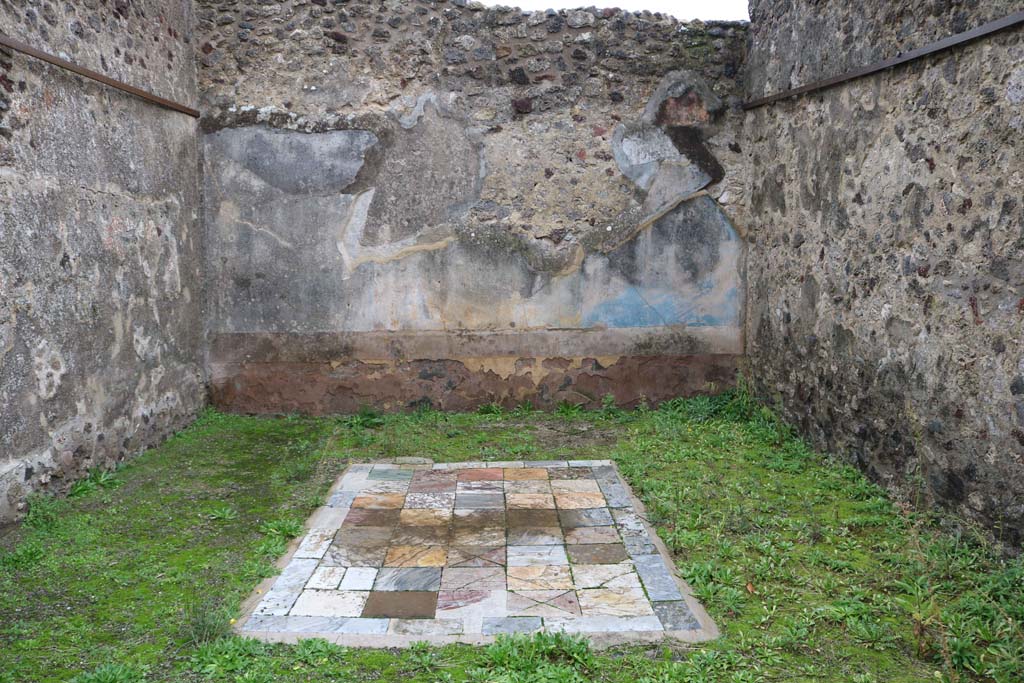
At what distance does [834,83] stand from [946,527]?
9.02 feet

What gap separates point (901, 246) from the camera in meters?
4.33

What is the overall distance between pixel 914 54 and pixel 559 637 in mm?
3431

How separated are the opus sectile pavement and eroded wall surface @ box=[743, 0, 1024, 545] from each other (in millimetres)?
1530

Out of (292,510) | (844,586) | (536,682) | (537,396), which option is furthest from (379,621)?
(537,396)

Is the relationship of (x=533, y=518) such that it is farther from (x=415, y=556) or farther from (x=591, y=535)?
(x=415, y=556)

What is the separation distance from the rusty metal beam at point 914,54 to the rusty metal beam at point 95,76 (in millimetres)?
4410

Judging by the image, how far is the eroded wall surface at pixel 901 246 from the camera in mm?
3561

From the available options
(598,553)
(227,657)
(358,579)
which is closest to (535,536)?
(598,553)

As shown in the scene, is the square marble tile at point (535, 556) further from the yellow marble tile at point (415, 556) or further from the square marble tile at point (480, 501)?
the square marble tile at point (480, 501)

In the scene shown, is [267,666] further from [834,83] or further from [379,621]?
[834,83]

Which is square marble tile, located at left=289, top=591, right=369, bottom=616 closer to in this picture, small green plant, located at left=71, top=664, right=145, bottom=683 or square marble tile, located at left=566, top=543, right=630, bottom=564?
small green plant, located at left=71, top=664, right=145, bottom=683

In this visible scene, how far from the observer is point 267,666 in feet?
9.23

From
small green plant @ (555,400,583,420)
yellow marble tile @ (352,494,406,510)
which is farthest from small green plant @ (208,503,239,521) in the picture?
small green plant @ (555,400,583,420)

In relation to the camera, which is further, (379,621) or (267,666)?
(379,621)
